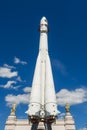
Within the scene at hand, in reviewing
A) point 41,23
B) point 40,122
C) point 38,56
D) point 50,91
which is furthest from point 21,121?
point 41,23

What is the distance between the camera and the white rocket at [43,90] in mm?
30938

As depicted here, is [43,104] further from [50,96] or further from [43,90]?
[43,90]

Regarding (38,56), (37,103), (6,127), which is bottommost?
(6,127)

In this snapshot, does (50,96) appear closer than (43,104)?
Yes

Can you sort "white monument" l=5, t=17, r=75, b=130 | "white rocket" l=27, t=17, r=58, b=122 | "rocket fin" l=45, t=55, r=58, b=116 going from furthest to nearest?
"white monument" l=5, t=17, r=75, b=130 < "white rocket" l=27, t=17, r=58, b=122 < "rocket fin" l=45, t=55, r=58, b=116

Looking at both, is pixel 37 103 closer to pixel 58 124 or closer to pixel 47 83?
pixel 47 83

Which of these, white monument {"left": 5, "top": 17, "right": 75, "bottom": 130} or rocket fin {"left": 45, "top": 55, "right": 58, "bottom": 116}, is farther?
white monument {"left": 5, "top": 17, "right": 75, "bottom": 130}

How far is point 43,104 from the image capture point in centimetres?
3266

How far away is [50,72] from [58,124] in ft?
30.3

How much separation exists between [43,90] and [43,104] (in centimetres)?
241

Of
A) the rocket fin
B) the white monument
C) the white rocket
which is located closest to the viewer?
the rocket fin

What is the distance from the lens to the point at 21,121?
3709 centimetres

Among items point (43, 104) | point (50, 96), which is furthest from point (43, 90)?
point (43, 104)

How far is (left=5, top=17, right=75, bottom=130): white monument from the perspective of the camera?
31.2m
